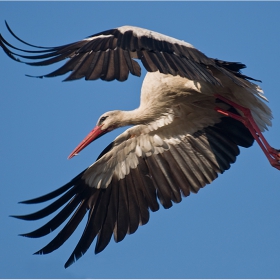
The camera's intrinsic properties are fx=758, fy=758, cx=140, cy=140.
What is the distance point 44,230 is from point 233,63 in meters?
3.57

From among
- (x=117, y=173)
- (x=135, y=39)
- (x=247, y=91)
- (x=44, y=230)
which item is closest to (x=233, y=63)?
(x=247, y=91)

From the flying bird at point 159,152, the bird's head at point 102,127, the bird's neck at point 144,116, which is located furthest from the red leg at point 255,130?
the bird's head at point 102,127

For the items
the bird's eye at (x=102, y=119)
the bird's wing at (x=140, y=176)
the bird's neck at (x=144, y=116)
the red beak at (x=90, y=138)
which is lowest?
the bird's wing at (x=140, y=176)

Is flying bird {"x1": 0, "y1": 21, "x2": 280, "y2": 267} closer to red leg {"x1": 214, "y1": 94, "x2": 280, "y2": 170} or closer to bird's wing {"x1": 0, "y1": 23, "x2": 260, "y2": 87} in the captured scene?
red leg {"x1": 214, "y1": 94, "x2": 280, "y2": 170}

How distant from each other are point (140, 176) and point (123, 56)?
2.66 m

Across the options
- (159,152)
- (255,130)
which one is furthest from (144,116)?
(255,130)

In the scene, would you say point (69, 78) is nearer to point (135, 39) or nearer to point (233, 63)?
point (135, 39)

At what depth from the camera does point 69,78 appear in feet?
29.2

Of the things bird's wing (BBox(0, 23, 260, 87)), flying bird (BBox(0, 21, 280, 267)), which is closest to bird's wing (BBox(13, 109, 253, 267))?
flying bird (BBox(0, 21, 280, 267))

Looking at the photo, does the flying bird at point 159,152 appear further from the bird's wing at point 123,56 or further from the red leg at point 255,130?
the bird's wing at point 123,56

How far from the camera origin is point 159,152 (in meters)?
11.6

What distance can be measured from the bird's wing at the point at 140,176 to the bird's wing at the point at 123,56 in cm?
190

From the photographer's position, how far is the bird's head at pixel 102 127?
11500 millimetres

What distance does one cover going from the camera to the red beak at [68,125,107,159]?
11734mm
